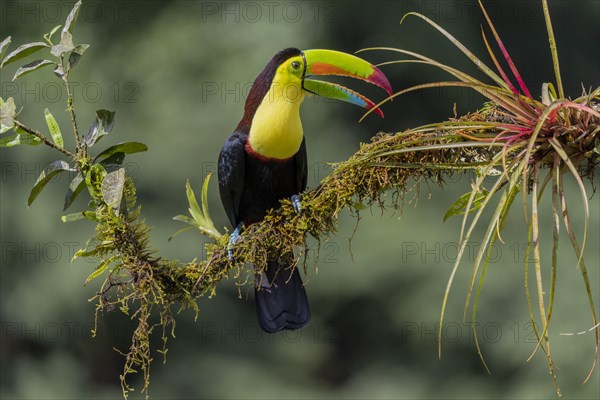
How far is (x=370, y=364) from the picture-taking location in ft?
16.0

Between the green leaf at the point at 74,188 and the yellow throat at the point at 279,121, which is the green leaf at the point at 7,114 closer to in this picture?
the green leaf at the point at 74,188

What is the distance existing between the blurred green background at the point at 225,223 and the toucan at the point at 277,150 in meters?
1.85

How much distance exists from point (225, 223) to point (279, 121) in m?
2.34

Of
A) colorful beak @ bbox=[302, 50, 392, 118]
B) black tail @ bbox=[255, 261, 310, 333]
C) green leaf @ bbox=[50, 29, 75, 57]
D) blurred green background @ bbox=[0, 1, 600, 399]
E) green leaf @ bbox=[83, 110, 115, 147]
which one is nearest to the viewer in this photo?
green leaf @ bbox=[50, 29, 75, 57]

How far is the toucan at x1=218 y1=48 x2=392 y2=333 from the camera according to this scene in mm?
2459

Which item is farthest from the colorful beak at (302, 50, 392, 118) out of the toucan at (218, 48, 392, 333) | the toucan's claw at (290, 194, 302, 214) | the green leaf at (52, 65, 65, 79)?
the green leaf at (52, 65, 65, 79)

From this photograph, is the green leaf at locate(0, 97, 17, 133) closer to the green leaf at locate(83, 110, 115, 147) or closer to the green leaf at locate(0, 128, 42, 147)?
the green leaf at locate(0, 128, 42, 147)

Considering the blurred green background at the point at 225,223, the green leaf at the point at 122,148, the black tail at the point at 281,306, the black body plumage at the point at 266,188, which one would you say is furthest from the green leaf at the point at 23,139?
the blurred green background at the point at 225,223

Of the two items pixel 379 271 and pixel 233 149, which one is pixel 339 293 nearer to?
pixel 379 271

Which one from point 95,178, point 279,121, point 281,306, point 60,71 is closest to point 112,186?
point 95,178

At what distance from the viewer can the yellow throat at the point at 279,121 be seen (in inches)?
96.7

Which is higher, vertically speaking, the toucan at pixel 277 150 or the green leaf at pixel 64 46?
the green leaf at pixel 64 46

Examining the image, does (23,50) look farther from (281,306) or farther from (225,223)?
(225,223)

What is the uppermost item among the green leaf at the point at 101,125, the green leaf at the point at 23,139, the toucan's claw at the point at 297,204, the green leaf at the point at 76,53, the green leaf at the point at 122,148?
the green leaf at the point at 76,53
